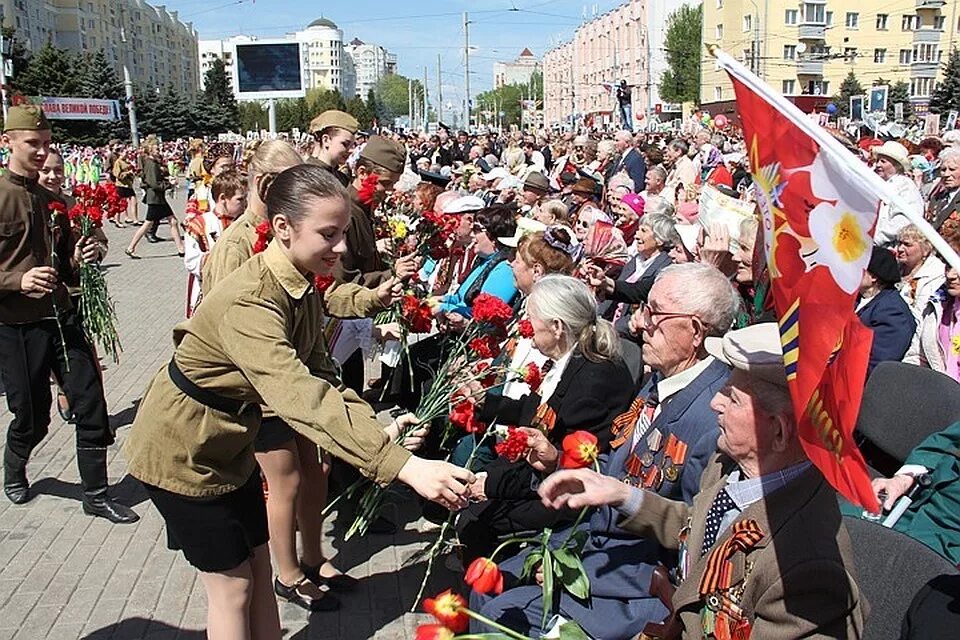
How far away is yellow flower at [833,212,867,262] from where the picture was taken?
1458 mm

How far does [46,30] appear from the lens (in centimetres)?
9169

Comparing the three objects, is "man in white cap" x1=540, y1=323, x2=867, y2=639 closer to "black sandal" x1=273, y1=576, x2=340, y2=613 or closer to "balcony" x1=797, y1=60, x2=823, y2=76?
"black sandal" x1=273, y1=576, x2=340, y2=613

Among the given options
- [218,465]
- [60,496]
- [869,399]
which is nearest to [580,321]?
[869,399]

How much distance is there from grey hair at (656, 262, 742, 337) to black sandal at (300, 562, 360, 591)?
2220 mm

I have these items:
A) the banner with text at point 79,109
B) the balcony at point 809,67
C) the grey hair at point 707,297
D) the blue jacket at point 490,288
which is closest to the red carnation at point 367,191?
the blue jacket at point 490,288

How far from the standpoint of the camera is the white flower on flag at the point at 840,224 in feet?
4.76

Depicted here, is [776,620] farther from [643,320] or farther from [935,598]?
[643,320]

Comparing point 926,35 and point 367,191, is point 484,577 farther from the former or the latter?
point 926,35

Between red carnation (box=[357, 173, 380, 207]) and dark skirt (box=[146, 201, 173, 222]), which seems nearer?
red carnation (box=[357, 173, 380, 207])

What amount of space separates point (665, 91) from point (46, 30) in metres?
65.3

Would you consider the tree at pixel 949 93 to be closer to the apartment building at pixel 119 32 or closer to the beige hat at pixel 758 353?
the beige hat at pixel 758 353

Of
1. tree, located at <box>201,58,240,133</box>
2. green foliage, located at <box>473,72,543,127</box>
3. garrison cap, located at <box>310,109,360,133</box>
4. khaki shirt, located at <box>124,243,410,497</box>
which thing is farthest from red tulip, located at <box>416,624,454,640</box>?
green foliage, located at <box>473,72,543,127</box>

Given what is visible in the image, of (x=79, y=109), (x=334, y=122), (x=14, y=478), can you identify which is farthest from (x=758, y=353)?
(x=79, y=109)

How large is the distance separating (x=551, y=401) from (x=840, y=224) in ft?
7.20
